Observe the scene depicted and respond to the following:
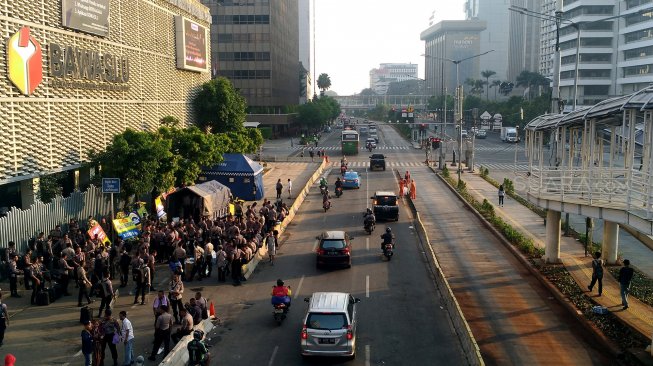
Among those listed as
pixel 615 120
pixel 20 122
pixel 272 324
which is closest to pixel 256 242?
pixel 272 324

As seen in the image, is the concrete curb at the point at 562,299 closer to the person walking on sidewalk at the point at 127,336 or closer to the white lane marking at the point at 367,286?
the white lane marking at the point at 367,286

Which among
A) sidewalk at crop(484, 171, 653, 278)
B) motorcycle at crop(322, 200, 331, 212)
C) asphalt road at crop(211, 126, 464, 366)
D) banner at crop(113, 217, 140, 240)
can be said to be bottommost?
sidewalk at crop(484, 171, 653, 278)

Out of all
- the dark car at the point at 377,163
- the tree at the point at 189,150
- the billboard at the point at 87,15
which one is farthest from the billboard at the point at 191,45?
the dark car at the point at 377,163

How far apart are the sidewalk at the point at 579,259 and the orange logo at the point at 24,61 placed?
2523 cm

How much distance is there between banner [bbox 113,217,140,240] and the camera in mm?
27139

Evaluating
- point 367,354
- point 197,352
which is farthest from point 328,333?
point 197,352

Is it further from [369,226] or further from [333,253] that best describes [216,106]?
[333,253]

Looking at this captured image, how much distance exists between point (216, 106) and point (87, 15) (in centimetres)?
2080

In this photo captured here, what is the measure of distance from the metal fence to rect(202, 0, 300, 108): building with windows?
78727 mm

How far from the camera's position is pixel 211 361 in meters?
16.0

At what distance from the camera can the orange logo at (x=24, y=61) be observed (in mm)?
26672

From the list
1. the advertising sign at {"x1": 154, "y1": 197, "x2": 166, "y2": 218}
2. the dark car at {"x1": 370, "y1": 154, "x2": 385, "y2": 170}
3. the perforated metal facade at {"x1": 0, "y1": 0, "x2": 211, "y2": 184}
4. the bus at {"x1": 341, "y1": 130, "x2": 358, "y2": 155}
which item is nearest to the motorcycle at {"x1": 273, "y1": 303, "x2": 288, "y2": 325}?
the perforated metal facade at {"x1": 0, "y1": 0, "x2": 211, "y2": 184}

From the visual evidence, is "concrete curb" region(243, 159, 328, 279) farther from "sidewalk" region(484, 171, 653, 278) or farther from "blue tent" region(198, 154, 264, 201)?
"sidewalk" region(484, 171, 653, 278)

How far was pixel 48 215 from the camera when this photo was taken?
26906 millimetres
